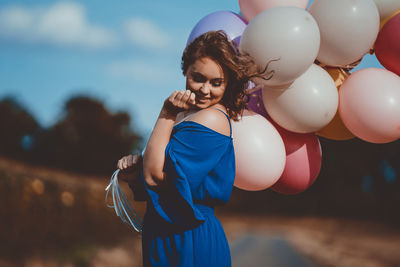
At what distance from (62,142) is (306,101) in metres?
15.4

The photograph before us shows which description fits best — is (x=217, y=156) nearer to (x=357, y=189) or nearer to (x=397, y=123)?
(x=397, y=123)

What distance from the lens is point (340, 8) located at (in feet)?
6.09

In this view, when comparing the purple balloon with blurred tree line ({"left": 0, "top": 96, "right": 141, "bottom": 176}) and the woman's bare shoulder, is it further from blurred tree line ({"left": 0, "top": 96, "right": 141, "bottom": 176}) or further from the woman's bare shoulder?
blurred tree line ({"left": 0, "top": 96, "right": 141, "bottom": 176})

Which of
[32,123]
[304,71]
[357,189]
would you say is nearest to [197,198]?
[304,71]

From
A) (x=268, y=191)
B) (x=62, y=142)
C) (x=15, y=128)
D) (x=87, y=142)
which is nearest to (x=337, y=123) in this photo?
(x=62, y=142)

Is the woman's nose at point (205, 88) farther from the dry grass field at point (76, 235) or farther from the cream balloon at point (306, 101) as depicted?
the dry grass field at point (76, 235)

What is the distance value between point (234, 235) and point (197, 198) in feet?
40.3

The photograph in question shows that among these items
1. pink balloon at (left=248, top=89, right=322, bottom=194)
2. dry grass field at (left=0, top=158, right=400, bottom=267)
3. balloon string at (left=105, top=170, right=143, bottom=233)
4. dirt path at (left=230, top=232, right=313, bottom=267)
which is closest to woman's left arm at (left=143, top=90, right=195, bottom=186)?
balloon string at (left=105, top=170, right=143, bottom=233)

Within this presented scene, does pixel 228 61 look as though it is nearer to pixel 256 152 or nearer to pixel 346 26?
pixel 256 152

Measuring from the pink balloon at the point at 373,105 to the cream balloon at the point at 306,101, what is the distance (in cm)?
12

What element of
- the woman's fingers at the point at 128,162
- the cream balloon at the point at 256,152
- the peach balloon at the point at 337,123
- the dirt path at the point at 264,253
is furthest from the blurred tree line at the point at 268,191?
the woman's fingers at the point at 128,162

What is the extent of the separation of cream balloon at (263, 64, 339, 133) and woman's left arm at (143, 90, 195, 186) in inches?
22.8

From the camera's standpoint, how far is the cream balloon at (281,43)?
5.44 ft

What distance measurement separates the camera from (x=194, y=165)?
4.52ft
